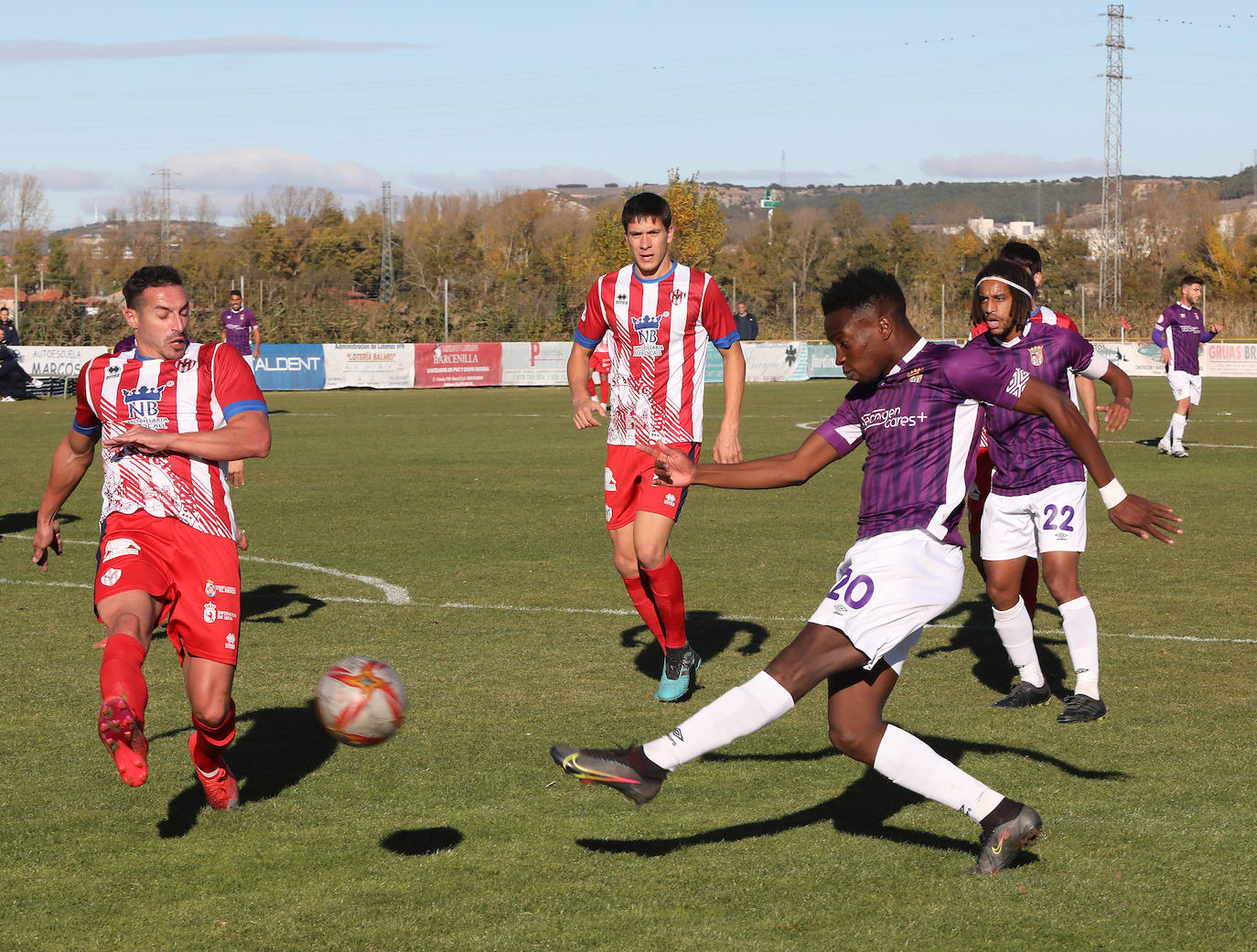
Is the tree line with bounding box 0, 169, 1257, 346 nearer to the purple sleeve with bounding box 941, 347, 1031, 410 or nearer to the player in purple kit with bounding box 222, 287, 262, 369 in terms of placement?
the player in purple kit with bounding box 222, 287, 262, 369

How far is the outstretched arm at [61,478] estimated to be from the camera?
219 inches

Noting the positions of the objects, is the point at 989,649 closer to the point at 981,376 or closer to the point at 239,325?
the point at 981,376

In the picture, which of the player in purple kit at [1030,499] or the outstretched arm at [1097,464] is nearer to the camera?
the outstretched arm at [1097,464]

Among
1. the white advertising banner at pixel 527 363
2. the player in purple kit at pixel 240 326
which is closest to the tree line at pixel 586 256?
the white advertising banner at pixel 527 363

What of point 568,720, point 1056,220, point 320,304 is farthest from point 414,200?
point 568,720

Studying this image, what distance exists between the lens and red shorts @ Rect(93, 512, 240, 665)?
16.8ft

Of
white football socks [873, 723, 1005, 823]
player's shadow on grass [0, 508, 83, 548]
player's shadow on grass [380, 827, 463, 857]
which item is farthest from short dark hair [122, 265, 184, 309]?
player's shadow on grass [0, 508, 83, 548]

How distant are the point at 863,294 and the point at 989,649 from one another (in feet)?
13.8

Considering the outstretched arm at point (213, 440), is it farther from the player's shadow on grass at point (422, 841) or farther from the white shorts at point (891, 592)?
the white shorts at point (891, 592)

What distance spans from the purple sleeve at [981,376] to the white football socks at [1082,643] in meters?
2.46

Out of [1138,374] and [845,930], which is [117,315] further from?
[845,930]

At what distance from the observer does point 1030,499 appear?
271 inches

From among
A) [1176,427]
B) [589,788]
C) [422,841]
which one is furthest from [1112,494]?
[1176,427]

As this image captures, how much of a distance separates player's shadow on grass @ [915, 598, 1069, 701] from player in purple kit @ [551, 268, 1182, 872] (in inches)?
109
